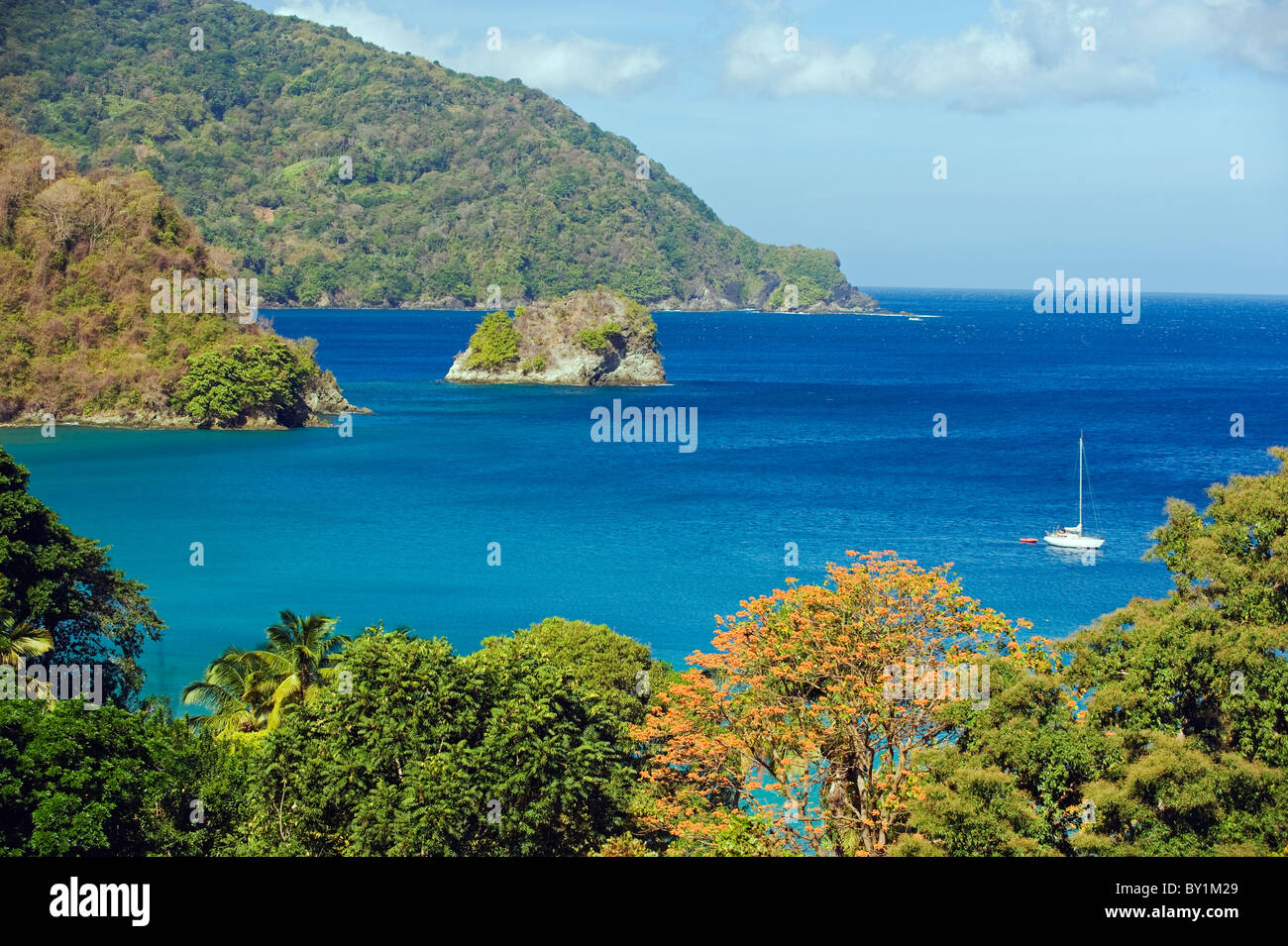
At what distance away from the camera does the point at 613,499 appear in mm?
63500

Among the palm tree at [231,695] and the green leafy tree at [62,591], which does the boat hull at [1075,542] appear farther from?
the palm tree at [231,695]

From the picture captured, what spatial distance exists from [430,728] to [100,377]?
7208 centimetres

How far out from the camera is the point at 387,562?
48312 millimetres

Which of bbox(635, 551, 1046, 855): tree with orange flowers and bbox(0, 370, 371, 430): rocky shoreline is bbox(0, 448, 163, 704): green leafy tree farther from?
bbox(0, 370, 371, 430): rocky shoreline

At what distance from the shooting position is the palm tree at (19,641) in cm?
2388

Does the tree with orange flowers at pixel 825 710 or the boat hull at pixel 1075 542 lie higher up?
the tree with orange flowers at pixel 825 710

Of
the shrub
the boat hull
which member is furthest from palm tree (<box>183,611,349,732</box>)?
the shrub

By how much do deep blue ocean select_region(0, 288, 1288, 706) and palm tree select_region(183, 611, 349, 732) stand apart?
10.1m

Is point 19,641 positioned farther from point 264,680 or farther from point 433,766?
point 433,766

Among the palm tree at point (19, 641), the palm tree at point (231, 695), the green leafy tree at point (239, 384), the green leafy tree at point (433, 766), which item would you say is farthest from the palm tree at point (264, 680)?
the green leafy tree at point (239, 384)

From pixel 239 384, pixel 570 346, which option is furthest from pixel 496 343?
pixel 239 384

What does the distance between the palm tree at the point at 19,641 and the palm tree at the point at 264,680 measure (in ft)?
12.2

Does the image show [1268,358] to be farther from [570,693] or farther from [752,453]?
[570,693]
